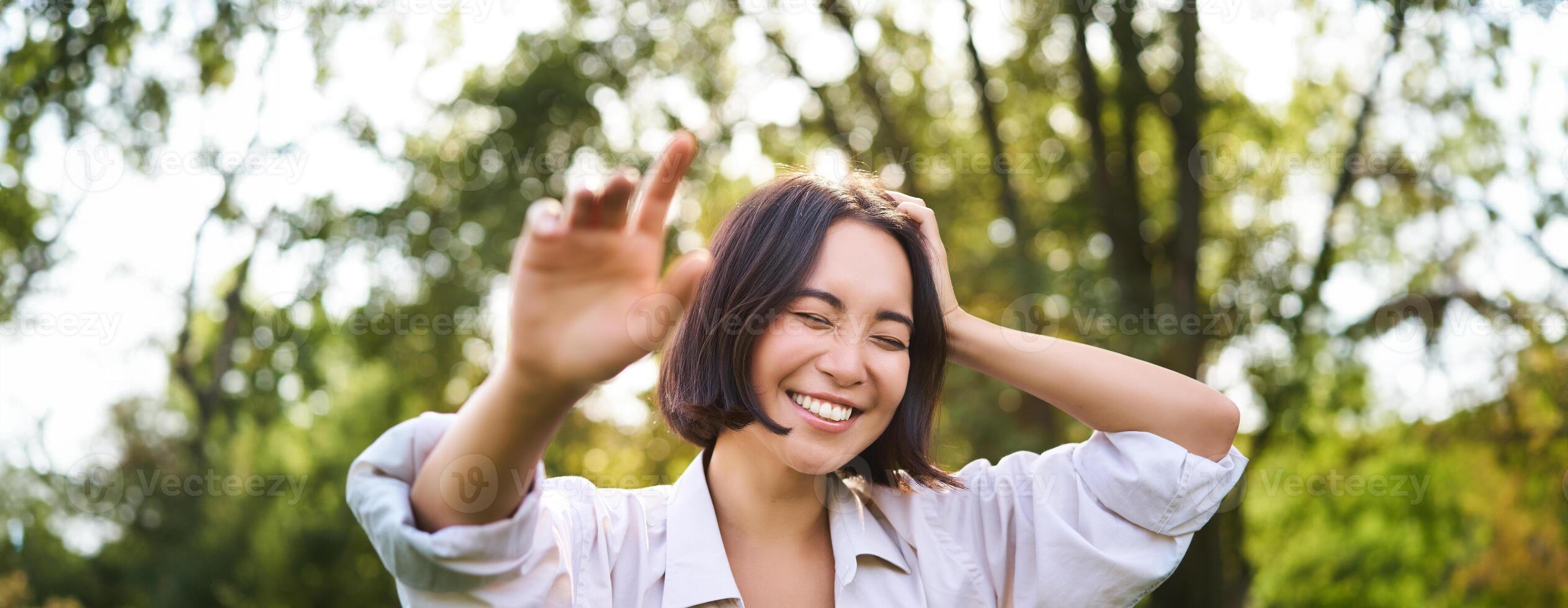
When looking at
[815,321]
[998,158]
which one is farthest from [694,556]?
[998,158]

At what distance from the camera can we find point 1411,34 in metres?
7.37

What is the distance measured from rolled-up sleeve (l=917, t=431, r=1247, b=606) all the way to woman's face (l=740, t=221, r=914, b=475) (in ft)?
1.05

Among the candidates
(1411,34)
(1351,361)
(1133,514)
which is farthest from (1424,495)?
(1133,514)

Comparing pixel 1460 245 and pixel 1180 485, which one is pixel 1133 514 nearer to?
pixel 1180 485

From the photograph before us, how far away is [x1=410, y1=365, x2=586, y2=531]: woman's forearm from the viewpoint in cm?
122

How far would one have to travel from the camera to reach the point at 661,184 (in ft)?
3.98

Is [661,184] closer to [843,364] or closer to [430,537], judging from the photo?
[430,537]

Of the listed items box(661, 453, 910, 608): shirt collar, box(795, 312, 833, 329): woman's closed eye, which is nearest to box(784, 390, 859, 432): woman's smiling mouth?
box(795, 312, 833, 329): woman's closed eye

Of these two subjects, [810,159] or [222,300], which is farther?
[222,300]

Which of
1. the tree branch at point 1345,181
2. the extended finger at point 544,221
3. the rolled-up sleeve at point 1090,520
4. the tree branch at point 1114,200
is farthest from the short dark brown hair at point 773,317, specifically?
→ the tree branch at point 1345,181

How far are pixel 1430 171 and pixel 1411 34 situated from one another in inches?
38.8

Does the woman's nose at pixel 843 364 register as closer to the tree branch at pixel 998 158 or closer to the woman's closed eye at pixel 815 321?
the woman's closed eye at pixel 815 321

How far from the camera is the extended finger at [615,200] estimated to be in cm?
116

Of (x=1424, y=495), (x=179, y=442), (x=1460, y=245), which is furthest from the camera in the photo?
(x=1424, y=495)
